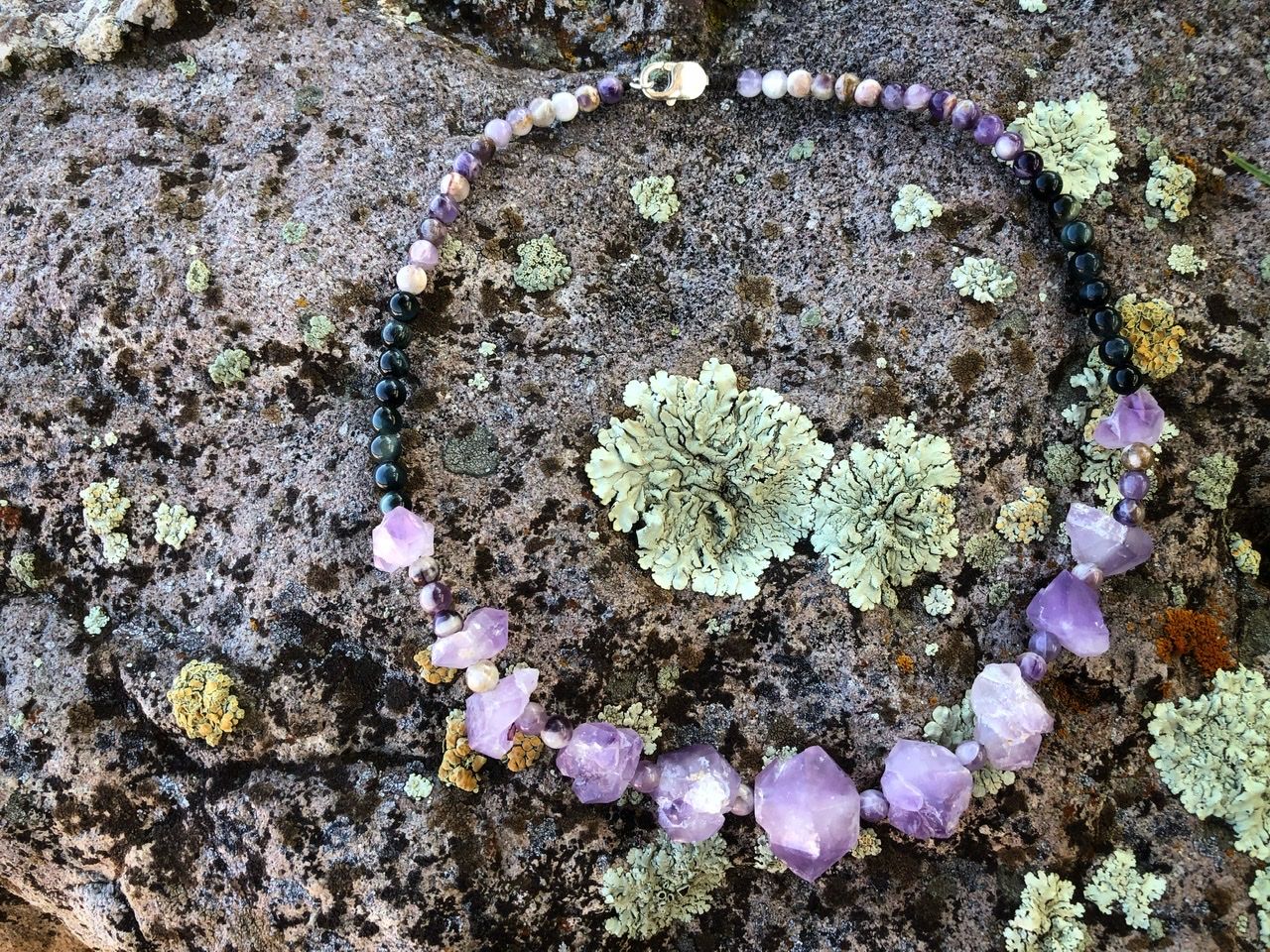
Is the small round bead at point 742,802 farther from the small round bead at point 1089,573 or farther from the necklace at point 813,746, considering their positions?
the small round bead at point 1089,573

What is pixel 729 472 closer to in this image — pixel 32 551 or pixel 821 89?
pixel 821 89

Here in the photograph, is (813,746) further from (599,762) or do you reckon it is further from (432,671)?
(432,671)

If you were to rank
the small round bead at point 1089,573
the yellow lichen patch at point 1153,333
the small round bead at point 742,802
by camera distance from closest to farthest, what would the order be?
the small round bead at point 742,802
the small round bead at point 1089,573
the yellow lichen patch at point 1153,333

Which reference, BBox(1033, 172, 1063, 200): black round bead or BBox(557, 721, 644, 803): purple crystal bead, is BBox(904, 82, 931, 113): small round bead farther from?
BBox(557, 721, 644, 803): purple crystal bead

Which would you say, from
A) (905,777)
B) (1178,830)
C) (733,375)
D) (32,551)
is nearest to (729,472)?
(733,375)

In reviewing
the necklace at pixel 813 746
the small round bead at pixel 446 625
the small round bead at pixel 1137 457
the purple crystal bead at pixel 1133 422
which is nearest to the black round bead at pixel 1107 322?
the necklace at pixel 813 746

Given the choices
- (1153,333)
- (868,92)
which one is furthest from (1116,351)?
(868,92)
